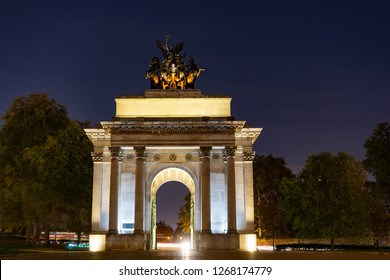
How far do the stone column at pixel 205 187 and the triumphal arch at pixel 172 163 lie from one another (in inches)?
3.3

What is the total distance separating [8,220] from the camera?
53344mm

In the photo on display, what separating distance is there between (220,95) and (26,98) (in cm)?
2342

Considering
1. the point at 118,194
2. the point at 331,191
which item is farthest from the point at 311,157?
the point at 118,194

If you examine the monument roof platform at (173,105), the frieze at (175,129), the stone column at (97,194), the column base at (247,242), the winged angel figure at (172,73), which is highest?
the winged angel figure at (172,73)

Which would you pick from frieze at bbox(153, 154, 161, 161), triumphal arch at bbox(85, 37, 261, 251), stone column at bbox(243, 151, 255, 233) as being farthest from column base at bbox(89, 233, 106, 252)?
stone column at bbox(243, 151, 255, 233)

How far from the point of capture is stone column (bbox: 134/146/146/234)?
1681 inches

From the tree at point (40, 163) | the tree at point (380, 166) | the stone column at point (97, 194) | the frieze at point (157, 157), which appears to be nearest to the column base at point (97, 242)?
the stone column at point (97, 194)

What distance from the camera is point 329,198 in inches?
2127

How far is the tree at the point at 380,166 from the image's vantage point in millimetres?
53284

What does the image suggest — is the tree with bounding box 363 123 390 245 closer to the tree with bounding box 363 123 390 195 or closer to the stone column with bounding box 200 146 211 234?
the tree with bounding box 363 123 390 195

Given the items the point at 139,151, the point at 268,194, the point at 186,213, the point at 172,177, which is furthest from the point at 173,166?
the point at 186,213

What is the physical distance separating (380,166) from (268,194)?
2717 centimetres

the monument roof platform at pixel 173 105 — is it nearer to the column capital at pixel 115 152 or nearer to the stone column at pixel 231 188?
the column capital at pixel 115 152

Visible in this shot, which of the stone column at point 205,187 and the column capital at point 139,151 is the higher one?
the column capital at point 139,151
